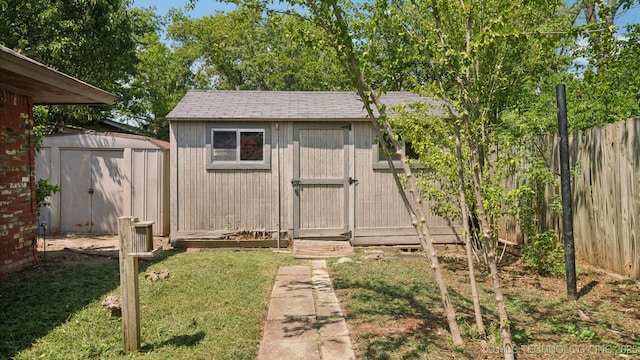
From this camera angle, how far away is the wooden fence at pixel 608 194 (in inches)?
193

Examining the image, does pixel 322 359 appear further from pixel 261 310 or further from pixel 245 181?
pixel 245 181

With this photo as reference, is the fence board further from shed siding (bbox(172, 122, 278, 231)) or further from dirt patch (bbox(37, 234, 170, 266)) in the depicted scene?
dirt patch (bbox(37, 234, 170, 266))

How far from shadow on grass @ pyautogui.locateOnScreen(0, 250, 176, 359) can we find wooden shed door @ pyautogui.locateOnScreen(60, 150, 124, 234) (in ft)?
8.96

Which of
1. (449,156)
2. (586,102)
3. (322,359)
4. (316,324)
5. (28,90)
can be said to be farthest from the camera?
(586,102)

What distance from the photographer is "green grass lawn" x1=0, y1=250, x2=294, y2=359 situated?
3.35 meters

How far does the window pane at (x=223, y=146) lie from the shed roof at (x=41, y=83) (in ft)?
7.06

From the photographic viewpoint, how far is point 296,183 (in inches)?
324

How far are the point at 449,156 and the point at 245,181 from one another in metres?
4.84

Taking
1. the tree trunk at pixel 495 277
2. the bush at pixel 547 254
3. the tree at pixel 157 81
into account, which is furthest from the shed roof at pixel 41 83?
the tree at pixel 157 81

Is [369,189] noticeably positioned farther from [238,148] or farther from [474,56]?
[474,56]

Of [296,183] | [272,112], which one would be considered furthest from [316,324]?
[272,112]

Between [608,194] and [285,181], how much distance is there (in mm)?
5154

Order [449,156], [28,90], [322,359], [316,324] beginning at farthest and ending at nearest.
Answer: [28,90], [449,156], [316,324], [322,359]

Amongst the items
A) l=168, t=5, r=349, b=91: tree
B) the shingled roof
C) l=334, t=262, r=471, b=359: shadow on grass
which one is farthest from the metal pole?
l=168, t=5, r=349, b=91: tree
